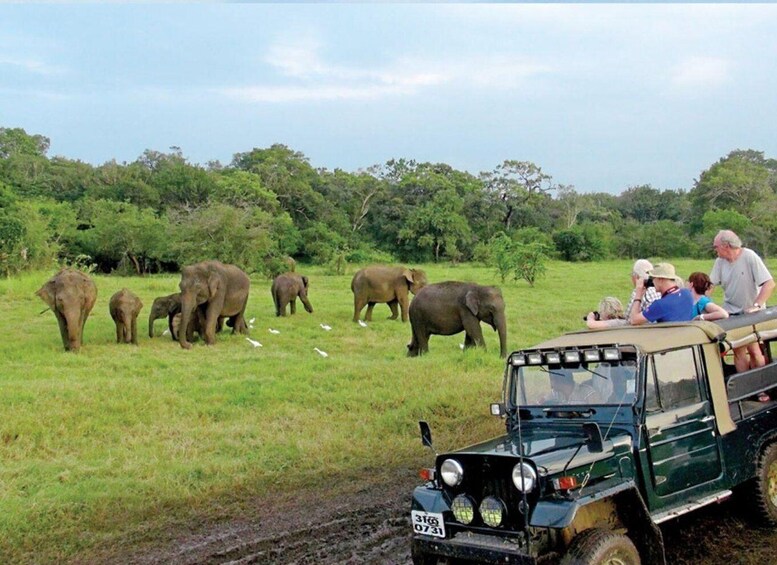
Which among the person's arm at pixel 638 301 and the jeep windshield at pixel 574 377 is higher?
the person's arm at pixel 638 301

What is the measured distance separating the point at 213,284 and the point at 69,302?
3412 mm

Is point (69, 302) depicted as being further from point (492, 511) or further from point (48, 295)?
point (492, 511)

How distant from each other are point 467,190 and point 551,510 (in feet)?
177

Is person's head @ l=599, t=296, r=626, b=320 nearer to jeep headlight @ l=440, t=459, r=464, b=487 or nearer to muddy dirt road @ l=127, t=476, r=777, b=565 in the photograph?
muddy dirt road @ l=127, t=476, r=777, b=565

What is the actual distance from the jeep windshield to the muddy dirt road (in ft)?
4.34

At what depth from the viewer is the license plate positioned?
16.5ft

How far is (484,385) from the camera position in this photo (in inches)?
454

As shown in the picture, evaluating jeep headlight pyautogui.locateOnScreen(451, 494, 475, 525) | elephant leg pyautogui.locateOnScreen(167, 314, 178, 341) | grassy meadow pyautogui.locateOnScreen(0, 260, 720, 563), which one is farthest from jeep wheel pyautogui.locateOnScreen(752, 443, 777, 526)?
elephant leg pyautogui.locateOnScreen(167, 314, 178, 341)

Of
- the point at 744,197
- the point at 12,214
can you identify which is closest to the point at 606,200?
the point at 744,197

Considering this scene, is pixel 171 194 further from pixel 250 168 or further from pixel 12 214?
pixel 12 214

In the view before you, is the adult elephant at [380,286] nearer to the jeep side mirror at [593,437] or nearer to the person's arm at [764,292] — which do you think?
the person's arm at [764,292]

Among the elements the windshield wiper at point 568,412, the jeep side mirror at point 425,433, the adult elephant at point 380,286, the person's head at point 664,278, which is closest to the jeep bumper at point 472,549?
the jeep side mirror at point 425,433

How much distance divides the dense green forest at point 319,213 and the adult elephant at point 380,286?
9975 mm

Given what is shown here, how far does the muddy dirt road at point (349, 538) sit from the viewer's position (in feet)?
19.4
